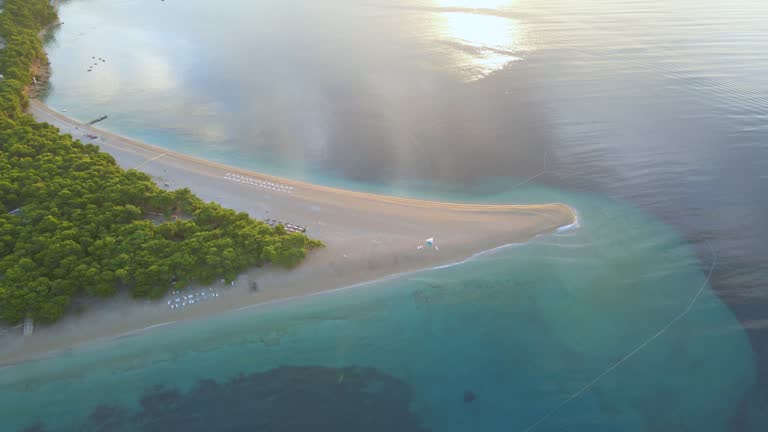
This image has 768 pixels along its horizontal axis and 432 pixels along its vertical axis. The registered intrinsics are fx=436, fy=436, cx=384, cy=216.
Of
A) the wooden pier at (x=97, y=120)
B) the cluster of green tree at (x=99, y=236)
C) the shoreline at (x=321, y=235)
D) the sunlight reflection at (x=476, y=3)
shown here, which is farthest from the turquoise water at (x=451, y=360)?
the sunlight reflection at (x=476, y=3)

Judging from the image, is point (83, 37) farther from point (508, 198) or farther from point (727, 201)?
point (727, 201)

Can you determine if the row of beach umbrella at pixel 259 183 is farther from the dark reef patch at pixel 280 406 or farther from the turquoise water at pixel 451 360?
the dark reef patch at pixel 280 406

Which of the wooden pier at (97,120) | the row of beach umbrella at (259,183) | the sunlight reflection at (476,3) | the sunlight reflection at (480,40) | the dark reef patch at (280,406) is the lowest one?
the dark reef patch at (280,406)

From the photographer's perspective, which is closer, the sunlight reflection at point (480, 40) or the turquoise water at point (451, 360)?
the turquoise water at point (451, 360)

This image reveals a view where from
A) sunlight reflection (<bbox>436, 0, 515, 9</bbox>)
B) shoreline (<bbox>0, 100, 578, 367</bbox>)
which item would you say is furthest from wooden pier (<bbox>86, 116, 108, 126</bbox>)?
sunlight reflection (<bbox>436, 0, 515, 9</bbox>)

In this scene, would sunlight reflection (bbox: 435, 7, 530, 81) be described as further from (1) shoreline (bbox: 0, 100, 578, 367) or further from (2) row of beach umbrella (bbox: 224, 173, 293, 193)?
(2) row of beach umbrella (bbox: 224, 173, 293, 193)

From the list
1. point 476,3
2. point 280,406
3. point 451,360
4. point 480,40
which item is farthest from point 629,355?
point 476,3

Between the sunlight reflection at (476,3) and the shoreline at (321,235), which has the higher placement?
the sunlight reflection at (476,3)
